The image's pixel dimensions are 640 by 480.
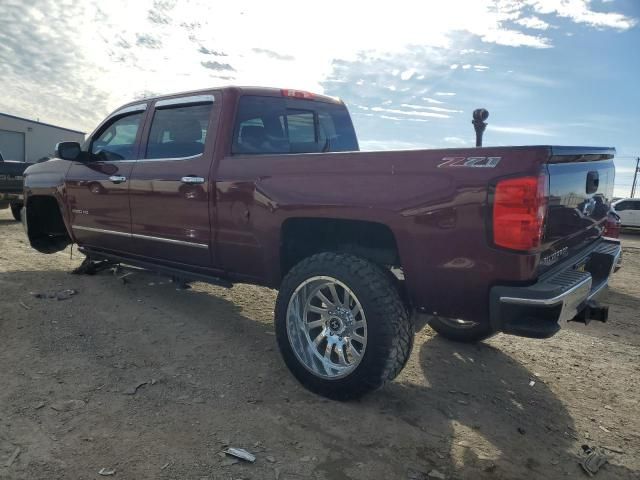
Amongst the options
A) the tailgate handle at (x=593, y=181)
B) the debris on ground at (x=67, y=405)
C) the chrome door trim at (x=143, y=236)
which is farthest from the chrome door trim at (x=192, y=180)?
the tailgate handle at (x=593, y=181)

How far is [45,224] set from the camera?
609 centimetres

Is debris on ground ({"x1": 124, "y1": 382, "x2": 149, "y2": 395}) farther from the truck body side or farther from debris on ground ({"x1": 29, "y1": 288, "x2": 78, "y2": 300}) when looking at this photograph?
debris on ground ({"x1": 29, "y1": 288, "x2": 78, "y2": 300})

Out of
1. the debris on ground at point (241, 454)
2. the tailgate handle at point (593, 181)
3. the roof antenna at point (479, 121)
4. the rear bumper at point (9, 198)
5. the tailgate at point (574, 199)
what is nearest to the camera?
the debris on ground at point (241, 454)

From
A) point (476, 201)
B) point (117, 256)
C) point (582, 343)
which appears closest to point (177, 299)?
point (117, 256)

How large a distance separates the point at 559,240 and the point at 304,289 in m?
1.54

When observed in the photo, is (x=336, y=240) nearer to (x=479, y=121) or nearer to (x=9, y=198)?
(x=479, y=121)

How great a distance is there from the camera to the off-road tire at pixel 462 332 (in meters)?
4.22

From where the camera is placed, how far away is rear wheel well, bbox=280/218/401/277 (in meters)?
3.17

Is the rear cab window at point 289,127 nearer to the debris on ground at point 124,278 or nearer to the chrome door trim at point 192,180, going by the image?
the chrome door trim at point 192,180

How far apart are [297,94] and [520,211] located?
8.26ft

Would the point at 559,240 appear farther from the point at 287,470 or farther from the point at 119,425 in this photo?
the point at 119,425

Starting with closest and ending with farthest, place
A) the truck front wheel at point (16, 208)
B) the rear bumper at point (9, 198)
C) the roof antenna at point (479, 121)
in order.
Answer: the roof antenna at point (479, 121) < the rear bumper at point (9, 198) < the truck front wheel at point (16, 208)

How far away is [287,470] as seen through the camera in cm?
244

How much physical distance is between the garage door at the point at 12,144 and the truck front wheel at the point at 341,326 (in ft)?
127
